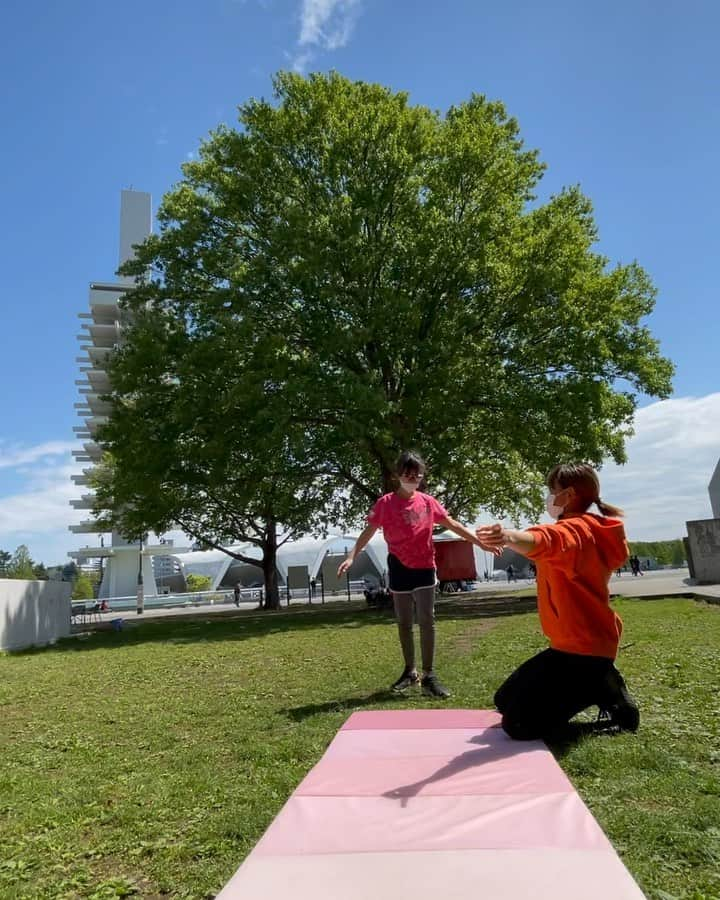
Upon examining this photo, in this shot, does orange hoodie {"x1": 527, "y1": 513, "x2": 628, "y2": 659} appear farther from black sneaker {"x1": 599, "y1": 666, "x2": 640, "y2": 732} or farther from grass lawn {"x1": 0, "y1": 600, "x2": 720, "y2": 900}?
→ grass lawn {"x1": 0, "y1": 600, "x2": 720, "y2": 900}

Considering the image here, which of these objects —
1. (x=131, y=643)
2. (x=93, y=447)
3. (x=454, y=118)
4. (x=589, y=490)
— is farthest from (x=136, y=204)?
(x=589, y=490)

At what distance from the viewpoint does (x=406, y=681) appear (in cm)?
645

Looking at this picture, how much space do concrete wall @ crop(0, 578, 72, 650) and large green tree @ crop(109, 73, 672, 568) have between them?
467cm

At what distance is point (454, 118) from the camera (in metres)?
22.8

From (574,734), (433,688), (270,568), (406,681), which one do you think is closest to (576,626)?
(574,734)

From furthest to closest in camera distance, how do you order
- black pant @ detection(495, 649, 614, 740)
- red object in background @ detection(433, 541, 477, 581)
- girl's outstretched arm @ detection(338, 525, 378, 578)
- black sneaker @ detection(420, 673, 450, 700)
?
red object in background @ detection(433, 541, 477, 581), girl's outstretched arm @ detection(338, 525, 378, 578), black sneaker @ detection(420, 673, 450, 700), black pant @ detection(495, 649, 614, 740)

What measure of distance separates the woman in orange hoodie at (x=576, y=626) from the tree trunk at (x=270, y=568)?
1166 inches

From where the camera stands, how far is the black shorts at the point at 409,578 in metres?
6.36

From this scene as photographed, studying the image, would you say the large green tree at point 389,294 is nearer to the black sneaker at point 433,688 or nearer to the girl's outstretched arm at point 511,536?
the black sneaker at point 433,688

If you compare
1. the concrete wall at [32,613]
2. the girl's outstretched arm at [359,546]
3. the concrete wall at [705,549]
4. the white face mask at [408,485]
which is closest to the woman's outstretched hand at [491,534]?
the white face mask at [408,485]

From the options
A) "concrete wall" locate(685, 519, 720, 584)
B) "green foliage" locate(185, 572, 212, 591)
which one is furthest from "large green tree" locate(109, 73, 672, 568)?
"green foliage" locate(185, 572, 212, 591)

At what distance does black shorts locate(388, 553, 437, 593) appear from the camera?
20.9 feet

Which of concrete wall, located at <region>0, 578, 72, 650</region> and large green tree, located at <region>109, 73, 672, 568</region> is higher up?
large green tree, located at <region>109, 73, 672, 568</region>

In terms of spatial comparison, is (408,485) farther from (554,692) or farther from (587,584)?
(554,692)
